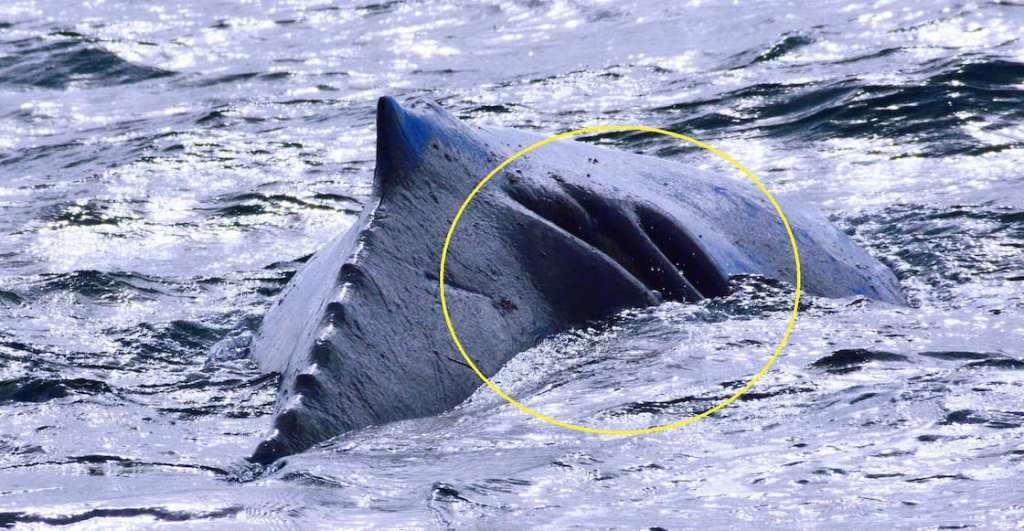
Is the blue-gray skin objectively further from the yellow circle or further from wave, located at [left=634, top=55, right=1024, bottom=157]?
wave, located at [left=634, top=55, right=1024, bottom=157]

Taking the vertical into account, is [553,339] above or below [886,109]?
above

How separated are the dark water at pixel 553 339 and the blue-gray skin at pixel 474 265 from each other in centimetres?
11

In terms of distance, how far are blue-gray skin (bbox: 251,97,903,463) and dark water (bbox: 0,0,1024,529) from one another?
112 mm

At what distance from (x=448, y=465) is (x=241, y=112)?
28.3 feet

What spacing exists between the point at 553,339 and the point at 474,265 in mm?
362

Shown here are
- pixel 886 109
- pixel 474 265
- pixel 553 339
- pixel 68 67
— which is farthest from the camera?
pixel 68 67

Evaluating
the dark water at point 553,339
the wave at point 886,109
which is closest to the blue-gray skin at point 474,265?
the dark water at point 553,339

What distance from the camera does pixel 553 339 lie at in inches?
203

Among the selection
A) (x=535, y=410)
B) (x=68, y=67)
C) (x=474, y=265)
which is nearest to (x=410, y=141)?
(x=474, y=265)

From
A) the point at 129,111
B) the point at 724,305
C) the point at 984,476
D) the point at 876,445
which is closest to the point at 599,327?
the point at 724,305

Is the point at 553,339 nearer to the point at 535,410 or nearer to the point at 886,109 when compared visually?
the point at 535,410

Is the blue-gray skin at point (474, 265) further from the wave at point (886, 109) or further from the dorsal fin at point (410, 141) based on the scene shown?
the wave at point (886, 109)

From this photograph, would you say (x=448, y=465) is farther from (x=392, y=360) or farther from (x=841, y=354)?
(x=841, y=354)

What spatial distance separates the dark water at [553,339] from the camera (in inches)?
154
